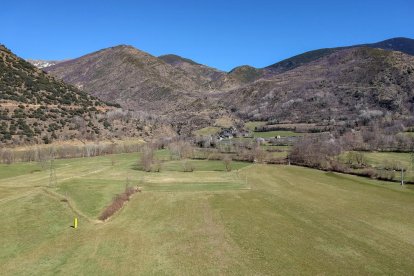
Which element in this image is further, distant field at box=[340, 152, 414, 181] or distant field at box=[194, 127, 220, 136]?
distant field at box=[194, 127, 220, 136]

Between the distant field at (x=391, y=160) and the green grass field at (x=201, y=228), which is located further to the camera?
the distant field at (x=391, y=160)

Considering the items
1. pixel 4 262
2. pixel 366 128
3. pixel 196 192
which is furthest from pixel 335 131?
pixel 4 262

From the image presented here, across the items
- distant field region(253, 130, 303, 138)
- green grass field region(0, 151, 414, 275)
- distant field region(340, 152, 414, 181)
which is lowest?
green grass field region(0, 151, 414, 275)

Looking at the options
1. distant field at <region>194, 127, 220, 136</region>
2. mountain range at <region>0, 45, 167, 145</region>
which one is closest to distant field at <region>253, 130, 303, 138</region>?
distant field at <region>194, 127, 220, 136</region>

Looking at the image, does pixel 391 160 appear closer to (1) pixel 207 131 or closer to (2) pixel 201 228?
(2) pixel 201 228

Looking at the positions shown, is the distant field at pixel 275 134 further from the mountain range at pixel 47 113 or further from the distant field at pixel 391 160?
the distant field at pixel 391 160

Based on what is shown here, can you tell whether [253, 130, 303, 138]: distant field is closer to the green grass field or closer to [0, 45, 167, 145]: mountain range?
[0, 45, 167, 145]: mountain range

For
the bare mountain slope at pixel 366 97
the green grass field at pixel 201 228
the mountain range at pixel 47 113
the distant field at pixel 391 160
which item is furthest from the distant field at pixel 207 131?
the green grass field at pixel 201 228

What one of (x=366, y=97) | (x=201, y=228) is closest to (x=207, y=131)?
(x=366, y=97)
